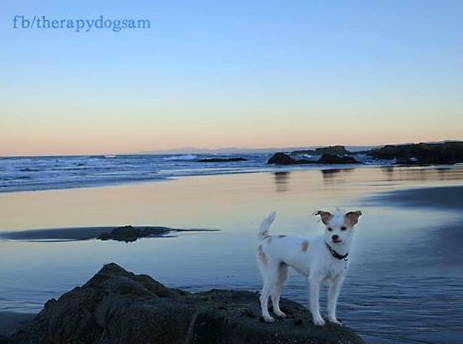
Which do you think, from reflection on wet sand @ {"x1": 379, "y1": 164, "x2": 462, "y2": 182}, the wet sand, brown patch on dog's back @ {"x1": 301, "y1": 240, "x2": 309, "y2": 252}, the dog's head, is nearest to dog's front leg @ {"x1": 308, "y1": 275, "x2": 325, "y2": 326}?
brown patch on dog's back @ {"x1": 301, "y1": 240, "x2": 309, "y2": 252}

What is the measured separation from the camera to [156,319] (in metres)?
6.21

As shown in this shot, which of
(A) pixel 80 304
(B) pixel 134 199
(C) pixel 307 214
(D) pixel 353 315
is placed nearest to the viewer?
(A) pixel 80 304

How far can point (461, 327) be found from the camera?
7.17 meters

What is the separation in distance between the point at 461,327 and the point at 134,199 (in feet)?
63.0

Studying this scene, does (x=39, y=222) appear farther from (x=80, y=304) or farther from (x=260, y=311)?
(x=260, y=311)

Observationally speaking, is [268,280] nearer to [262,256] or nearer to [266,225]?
[262,256]

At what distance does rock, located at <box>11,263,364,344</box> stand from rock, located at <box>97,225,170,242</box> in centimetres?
708

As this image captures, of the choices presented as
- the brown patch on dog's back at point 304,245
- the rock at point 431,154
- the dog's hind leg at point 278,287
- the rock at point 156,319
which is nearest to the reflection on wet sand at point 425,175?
the rock at point 431,154

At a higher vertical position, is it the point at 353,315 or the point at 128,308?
the point at 128,308

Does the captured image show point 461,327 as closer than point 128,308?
No

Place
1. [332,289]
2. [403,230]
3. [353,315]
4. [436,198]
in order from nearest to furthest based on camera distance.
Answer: [332,289] → [353,315] → [403,230] → [436,198]

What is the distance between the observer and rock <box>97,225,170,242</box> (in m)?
14.9

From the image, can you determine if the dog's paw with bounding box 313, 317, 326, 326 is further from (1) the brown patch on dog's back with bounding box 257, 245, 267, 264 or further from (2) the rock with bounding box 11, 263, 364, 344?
(1) the brown patch on dog's back with bounding box 257, 245, 267, 264

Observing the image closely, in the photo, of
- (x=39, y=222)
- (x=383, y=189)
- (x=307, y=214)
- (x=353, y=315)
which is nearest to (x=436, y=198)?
(x=383, y=189)
